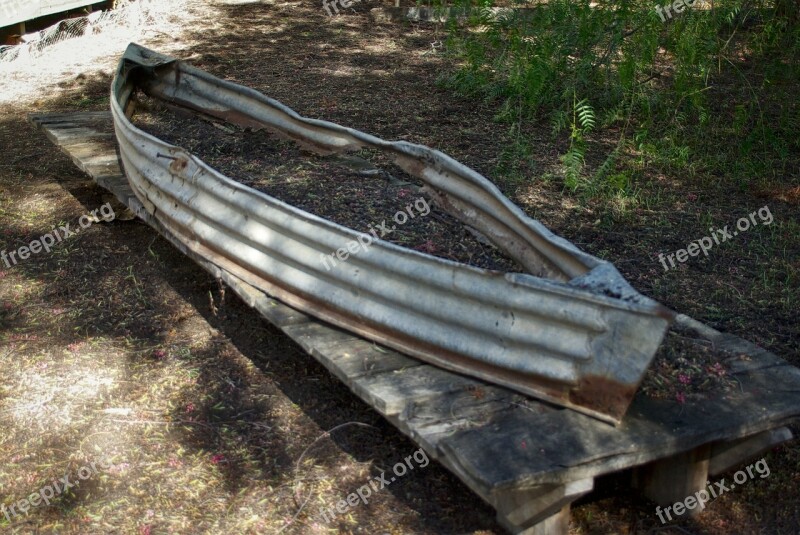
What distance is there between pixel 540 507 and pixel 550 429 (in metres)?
0.24

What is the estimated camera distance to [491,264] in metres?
3.99

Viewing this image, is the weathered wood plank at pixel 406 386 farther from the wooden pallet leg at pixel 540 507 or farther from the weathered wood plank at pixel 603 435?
the wooden pallet leg at pixel 540 507

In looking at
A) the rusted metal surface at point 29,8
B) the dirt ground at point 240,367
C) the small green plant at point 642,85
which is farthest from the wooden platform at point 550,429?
the rusted metal surface at point 29,8

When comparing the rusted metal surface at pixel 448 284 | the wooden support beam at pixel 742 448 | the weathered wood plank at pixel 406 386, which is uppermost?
the rusted metal surface at pixel 448 284

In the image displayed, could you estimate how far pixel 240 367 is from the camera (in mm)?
4047

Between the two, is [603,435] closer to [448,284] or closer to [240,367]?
[448,284]

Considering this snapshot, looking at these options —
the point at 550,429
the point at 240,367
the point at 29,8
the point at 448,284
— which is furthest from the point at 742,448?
the point at 29,8

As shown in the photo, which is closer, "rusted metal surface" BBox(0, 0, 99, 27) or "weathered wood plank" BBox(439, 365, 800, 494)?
"weathered wood plank" BBox(439, 365, 800, 494)

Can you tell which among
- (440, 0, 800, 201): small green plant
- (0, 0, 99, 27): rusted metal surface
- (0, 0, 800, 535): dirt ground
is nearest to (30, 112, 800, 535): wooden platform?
(0, 0, 800, 535): dirt ground

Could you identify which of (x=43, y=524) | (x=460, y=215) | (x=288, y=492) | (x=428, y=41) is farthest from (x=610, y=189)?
(x=428, y=41)

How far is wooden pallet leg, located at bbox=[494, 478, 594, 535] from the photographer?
105 inches

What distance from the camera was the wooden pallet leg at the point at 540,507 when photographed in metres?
2.66

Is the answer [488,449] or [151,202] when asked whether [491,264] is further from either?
[151,202]

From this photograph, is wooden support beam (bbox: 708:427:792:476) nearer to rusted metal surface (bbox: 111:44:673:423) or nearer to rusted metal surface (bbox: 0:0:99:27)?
rusted metal surface (bbox: 111:44:673:423)
